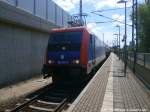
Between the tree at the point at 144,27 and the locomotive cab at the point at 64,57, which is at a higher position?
the tree at the point at 144,27

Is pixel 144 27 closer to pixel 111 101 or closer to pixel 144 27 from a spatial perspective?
pixel 144 27

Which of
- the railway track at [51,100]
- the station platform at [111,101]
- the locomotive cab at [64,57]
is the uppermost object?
the locomotive cab at [64,57]

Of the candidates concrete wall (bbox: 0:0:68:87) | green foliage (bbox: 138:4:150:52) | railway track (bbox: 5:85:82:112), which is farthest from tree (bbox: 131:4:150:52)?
railway track (bbox: 5:85:82:112)

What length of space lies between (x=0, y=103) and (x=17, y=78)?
7509mm

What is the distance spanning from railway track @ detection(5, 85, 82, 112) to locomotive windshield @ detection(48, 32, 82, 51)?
6.85ft

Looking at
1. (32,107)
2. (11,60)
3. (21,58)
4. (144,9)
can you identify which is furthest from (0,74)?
(144,9)

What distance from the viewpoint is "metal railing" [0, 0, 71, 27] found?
74.2ft

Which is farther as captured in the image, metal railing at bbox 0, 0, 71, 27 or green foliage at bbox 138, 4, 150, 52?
green foliage at bbox 138, 4, 150, 52

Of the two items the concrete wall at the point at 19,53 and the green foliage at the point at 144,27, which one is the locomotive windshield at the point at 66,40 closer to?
the concrete wall at the point at 19,53

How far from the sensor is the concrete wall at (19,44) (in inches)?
760

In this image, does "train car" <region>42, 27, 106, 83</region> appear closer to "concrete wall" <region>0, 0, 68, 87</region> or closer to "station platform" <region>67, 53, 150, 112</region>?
"concrete wall" <region>0, 0, 68, 87</region>

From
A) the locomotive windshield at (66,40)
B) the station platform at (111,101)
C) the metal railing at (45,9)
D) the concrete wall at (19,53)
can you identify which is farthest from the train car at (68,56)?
the metal railing at (45,9)

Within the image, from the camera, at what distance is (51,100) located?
51.6 feet

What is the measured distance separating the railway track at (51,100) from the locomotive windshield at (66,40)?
2.09m
